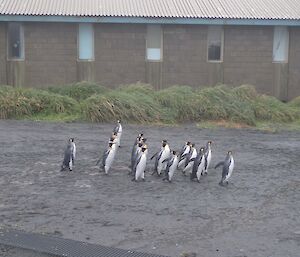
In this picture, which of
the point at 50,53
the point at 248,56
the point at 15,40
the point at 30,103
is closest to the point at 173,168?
the point at 30,103

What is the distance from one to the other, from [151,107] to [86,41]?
465cm

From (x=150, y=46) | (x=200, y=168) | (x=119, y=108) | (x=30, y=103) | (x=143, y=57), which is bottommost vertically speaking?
(x=200, y=168)

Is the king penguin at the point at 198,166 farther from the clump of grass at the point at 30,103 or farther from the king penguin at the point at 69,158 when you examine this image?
the clump of grass at the point at 30,103

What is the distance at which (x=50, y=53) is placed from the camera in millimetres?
19875

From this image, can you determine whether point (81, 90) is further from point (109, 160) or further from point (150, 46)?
point (109, 160)

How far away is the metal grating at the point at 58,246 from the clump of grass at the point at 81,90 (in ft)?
36.4

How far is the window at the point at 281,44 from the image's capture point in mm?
20391

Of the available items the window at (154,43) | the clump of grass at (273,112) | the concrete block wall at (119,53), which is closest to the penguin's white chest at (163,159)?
the clump of grass at (273,112)

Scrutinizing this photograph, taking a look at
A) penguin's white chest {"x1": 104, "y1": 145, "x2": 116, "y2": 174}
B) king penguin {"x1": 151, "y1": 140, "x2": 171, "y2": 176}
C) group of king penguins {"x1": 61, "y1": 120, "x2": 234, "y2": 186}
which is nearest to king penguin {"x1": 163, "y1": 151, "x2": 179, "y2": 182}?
group of king penguins {"x1": 61, "y1": 120, "x2": 234, "y2": 186}

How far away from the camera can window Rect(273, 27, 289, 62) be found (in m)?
20.4

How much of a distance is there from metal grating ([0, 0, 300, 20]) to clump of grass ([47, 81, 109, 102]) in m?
2.81

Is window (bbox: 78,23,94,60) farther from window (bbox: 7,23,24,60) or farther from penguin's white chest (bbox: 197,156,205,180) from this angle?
penguin's white chest (bbox: 197,156,205,180)

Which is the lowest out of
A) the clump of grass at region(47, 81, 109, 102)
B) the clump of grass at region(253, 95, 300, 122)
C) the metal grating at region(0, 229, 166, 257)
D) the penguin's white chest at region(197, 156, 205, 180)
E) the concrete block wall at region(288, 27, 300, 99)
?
the metal grating at region(0, 229, 166, 257)

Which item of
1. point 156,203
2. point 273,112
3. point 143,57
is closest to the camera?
point 156,203
